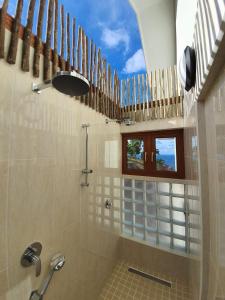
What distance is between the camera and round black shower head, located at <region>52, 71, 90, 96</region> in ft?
2.52

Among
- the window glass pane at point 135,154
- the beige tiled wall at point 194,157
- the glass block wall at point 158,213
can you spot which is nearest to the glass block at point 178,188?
the glass block wall at point 158,213

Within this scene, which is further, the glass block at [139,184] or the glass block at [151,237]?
the glass block at [139,184]

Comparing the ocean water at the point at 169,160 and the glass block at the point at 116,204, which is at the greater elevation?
the ocean water at the point at 169,160

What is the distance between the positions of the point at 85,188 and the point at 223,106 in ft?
4.22

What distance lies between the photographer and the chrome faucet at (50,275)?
2.96 ft

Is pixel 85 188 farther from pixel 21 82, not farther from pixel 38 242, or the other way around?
pixel 21 82

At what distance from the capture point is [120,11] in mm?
2379

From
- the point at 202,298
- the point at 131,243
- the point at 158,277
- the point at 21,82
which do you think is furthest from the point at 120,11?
the point at 158,277

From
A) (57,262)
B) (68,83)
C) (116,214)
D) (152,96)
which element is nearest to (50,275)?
(57,262)

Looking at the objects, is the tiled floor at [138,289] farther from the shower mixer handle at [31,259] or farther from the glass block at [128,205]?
the shower mixer handle at [31,259]

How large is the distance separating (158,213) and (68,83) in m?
1.99

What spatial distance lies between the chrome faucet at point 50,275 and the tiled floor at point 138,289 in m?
1.04

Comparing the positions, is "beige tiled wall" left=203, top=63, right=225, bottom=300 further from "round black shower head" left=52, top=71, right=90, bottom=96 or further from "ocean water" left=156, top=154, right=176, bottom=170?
"ocean water" left=156, top=154, right=176, bottom=170

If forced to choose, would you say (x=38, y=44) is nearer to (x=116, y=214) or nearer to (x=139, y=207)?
(x=116, y=214)
